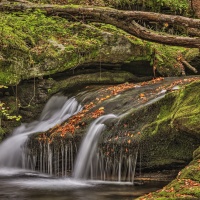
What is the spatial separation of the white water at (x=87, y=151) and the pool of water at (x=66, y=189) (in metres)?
0.26

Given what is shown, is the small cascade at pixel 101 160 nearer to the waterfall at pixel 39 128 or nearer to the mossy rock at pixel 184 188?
the waterfall at pixel 39 128

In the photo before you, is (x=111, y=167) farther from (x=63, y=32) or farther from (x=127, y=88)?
(x=63, y=32)

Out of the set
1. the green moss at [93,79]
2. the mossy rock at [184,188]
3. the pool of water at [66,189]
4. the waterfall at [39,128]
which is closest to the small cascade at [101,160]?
the pool of water at [66,189]

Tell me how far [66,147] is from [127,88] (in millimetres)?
3135

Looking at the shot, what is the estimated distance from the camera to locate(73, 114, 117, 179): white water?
344 inches

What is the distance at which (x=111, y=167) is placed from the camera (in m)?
8.47

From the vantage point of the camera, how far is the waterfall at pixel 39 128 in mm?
10156

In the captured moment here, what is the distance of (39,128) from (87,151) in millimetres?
2741

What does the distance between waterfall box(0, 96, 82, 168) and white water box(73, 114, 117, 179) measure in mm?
967

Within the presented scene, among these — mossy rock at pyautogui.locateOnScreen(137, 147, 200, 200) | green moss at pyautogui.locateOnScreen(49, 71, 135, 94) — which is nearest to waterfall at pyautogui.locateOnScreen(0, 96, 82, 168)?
green moss at pyautogui.locateOnScreen(49, 71, 135, 94)

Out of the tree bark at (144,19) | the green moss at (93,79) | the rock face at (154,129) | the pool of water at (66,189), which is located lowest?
the pool of water at (66,189)

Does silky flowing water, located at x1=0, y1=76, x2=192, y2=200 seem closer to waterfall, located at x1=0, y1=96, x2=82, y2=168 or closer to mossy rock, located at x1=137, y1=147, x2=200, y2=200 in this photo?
waterfall, located at x1=0, y1=96, x2=82, y2=168

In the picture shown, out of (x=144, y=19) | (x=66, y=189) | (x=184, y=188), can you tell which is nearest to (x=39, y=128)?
(x=66, y=189)

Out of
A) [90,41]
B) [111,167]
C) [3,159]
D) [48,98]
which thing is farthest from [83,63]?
[111,167]
